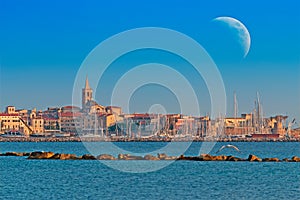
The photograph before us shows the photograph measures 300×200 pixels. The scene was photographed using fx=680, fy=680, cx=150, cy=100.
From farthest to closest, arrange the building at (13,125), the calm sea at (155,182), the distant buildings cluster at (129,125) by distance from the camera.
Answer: the building at (13,125)
the distant buildings cluster at (129,125)
the calm sea at (155,182)

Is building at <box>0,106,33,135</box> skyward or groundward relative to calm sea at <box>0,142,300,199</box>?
skyward

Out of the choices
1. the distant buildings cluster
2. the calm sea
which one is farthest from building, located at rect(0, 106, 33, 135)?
the calm sea

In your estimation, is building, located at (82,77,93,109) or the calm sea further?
building, located at (82,77,93,109)

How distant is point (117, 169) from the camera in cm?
3675

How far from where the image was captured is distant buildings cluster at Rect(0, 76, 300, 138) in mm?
124119

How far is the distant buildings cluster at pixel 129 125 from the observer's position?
12412 centimetres

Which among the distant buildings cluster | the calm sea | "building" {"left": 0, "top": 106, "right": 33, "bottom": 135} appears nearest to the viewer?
the calm sea

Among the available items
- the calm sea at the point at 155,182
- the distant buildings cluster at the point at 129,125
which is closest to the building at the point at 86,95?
the distant buildings cluster at the point at 129,125

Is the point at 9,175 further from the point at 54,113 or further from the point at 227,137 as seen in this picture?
the point at 54,113

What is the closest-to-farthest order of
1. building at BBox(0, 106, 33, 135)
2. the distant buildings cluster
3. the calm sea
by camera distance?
1. the calm sea
2. the distant buildings cluster
3. building at BBox(0, 106, 33, 135)

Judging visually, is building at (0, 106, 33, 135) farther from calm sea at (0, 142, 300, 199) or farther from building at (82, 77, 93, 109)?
calm sea at (0, 142, 300, 199)

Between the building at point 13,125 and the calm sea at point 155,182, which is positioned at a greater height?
the building at point 13,125

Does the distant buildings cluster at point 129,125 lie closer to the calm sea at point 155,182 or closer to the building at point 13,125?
the building at point 13,125

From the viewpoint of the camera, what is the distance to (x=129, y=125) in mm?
129250
